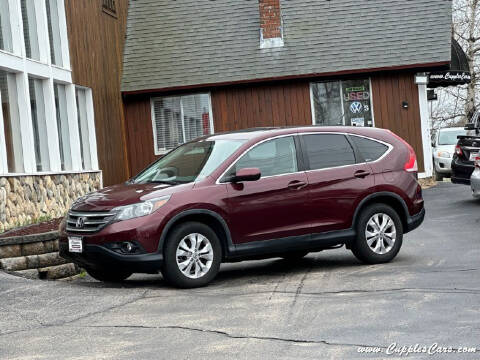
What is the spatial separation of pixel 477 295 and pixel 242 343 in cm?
272

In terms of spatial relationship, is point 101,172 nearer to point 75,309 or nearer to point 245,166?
point 245,166

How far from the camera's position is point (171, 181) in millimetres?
10344

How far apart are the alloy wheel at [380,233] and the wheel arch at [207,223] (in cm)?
192

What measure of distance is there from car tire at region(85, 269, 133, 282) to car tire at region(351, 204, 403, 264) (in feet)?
9.27

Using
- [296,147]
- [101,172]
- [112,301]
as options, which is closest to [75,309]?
[112,301]

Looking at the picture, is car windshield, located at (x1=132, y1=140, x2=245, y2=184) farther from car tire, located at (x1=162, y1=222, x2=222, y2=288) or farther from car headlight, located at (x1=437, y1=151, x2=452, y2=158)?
car headlight, located at (x1=437, y1=151, x2=452, y2=158)

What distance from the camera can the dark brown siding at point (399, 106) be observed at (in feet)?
79.6

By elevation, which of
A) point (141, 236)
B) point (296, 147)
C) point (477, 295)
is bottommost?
point (477, 295)

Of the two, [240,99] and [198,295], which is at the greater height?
[240,99]

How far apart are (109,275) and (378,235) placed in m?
3.32

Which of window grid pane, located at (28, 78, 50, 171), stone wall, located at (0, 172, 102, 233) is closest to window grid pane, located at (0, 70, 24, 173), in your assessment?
stone wall, located at (0, 172, 102, 233)

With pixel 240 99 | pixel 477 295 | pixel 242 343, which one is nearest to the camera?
pixel 242 343

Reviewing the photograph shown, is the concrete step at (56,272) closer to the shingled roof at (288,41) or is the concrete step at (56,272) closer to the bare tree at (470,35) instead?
the shingled roof at (288,41)

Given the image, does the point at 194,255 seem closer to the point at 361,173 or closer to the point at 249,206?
the point at 249,206
